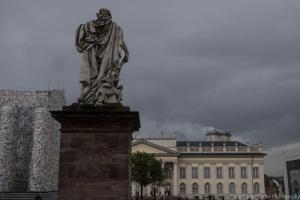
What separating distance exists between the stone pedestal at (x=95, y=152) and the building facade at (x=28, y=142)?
36.2m

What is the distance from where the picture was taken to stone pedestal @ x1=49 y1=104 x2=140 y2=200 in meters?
8.09

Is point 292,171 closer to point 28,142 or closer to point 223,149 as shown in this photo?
point 28,142

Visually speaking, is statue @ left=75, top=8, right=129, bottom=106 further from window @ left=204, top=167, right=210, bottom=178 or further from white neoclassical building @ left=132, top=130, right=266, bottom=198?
window @ left=204, top=167, right=210, bottom=178

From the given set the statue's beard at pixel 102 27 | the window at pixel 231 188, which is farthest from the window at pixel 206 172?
the statue's beard at pixel 102 27

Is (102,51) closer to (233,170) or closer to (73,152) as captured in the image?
(73,152)

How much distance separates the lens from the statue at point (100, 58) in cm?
878

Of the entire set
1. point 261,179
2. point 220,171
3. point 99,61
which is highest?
point 220,171

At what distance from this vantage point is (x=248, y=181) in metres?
105

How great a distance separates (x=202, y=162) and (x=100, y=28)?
9781cm

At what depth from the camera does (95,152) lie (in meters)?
8.23

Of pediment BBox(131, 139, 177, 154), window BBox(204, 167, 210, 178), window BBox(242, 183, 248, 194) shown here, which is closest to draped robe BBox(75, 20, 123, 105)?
pediment BBox(131, 139, 177, 154)

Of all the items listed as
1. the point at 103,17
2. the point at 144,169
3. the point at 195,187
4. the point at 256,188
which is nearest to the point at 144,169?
the point at 144,169

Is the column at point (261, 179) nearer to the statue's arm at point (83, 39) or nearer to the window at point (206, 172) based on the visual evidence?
the window at point (206, 172)

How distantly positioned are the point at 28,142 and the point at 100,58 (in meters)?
39.9
